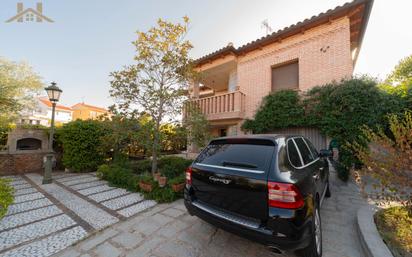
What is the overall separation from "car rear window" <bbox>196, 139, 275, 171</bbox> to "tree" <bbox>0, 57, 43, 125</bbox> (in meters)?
17.3

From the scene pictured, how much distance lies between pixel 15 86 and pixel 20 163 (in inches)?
462

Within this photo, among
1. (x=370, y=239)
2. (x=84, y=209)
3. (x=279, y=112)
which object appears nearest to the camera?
(x=370, y=239)

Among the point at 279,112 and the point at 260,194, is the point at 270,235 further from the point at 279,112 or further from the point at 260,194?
the point at 279,112

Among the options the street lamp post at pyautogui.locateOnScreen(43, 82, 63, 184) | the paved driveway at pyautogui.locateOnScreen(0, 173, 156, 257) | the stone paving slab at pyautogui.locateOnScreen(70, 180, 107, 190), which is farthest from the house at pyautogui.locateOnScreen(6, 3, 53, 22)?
the stone paving slab at pyautogui.locateOnScreen(70, 180, 107, 190)

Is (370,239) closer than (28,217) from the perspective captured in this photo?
Yes

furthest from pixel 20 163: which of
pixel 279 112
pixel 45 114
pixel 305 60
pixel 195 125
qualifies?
pixel 45 114

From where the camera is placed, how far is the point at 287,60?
23.5 feet

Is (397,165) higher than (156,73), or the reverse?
(156,73)

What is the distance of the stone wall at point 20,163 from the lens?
734cm

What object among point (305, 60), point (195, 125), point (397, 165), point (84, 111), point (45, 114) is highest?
point (84, 111)

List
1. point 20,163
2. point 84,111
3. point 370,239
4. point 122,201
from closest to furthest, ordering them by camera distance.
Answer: point 370,239 < point 122,201 < point 20,163 < point 84,111

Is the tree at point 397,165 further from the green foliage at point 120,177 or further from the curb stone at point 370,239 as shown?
the green foliage at point 120,177

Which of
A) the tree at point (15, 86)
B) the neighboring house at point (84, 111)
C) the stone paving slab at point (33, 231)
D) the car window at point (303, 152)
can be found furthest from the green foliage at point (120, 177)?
the neighboring house at point (84, 111)

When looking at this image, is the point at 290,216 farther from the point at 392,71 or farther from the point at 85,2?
the point at 392,71
